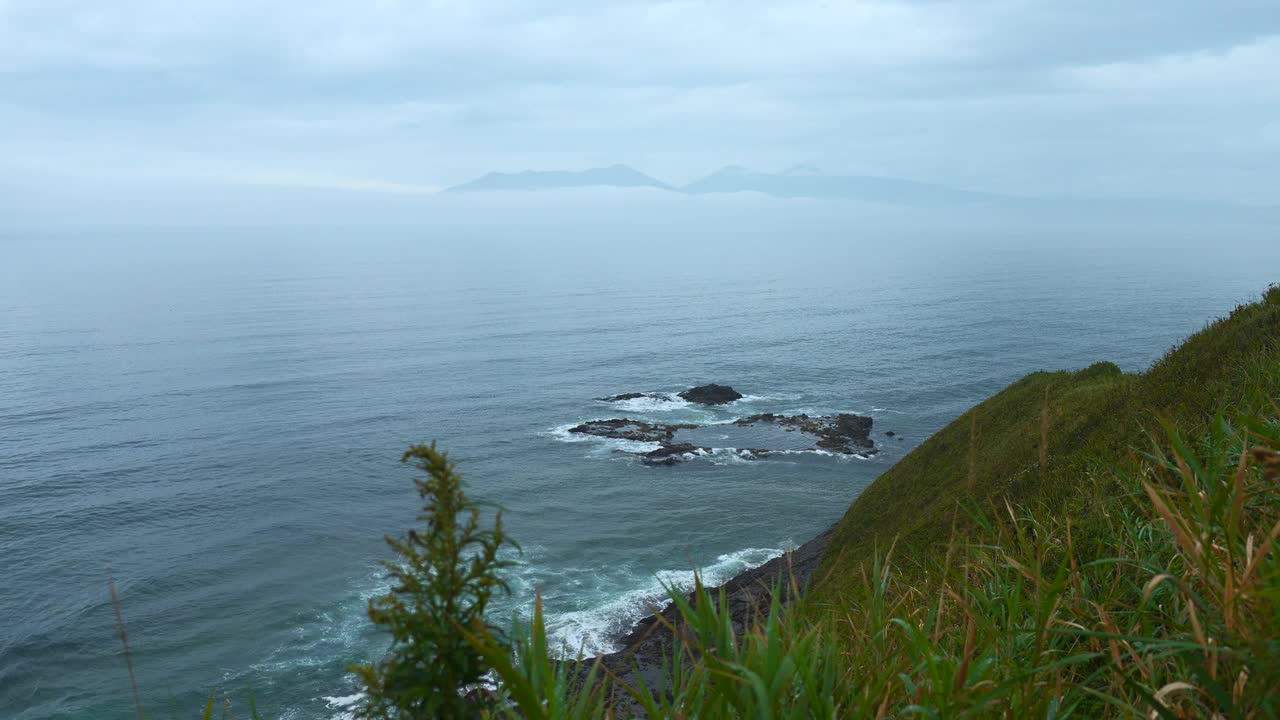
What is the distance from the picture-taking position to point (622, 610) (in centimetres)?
3366

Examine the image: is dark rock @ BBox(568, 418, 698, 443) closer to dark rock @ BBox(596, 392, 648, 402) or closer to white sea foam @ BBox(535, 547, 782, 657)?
dark rock @ BBox(596, 392, 648, 402)

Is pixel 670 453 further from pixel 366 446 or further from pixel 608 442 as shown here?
pixel 366 446

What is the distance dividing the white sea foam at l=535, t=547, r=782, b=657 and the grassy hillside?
6.05 metres

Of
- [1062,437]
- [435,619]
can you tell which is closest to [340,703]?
[1062,437]

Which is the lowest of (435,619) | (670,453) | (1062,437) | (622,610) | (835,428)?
(622,610)

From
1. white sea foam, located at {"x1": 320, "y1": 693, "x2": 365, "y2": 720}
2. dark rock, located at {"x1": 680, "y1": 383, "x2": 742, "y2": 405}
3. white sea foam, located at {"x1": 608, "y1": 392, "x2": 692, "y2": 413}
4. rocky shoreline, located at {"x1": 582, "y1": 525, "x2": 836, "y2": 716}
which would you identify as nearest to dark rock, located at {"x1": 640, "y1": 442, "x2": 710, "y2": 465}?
white sea foam, located at {"x1": 608, "y1": 392, "x2": 692, "y2": 413}

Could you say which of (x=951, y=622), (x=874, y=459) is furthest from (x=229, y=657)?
(x=874, y=459)

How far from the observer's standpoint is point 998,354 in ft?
270

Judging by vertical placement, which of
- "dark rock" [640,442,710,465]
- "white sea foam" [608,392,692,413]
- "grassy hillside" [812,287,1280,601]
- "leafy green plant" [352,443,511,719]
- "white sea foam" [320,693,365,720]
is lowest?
"white sea foam" [320,693,365,720]

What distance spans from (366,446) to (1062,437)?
159 feet

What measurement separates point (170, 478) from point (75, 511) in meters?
6.29

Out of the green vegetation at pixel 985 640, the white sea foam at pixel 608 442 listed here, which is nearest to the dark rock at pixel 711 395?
the white sea foam at pixel 608 442

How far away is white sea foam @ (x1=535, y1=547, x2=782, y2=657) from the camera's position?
30.8 metres

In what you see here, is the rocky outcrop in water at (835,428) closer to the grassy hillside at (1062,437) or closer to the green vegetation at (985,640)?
the grassy hillside at (1062,437)
